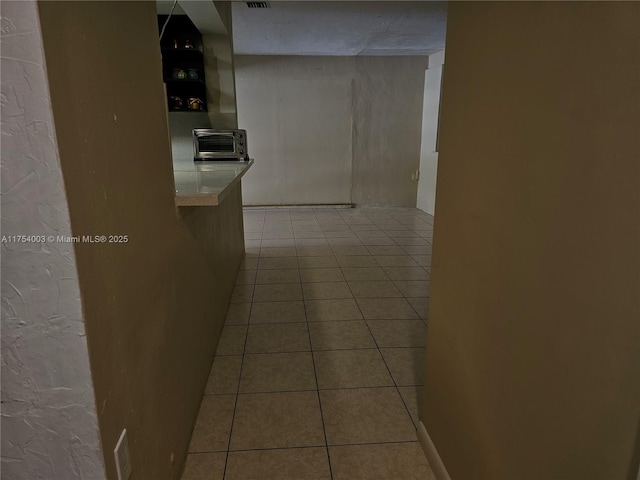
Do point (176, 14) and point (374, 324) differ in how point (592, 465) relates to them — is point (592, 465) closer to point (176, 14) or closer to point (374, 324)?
point (374, 324)

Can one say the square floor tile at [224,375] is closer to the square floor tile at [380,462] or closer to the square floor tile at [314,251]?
the square floor tile at [380,462]

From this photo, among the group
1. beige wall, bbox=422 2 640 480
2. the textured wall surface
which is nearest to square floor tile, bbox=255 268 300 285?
beige wall, bbox=422 2 640 480

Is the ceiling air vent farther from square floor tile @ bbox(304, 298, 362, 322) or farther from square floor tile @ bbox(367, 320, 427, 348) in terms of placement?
square floor tile @ bbox(367, 320, 427, 348)

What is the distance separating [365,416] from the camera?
1.85 m

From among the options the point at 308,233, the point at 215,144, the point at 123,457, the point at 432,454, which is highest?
the point at 215,144

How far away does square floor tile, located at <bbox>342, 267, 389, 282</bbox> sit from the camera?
11.7ft

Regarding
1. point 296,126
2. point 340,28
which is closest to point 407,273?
point 340,28

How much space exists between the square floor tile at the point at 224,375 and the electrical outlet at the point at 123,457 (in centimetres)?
102

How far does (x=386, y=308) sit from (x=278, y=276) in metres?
1.08

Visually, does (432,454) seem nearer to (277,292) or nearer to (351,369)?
(351,369)

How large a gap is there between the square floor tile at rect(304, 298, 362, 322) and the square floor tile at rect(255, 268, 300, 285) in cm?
50

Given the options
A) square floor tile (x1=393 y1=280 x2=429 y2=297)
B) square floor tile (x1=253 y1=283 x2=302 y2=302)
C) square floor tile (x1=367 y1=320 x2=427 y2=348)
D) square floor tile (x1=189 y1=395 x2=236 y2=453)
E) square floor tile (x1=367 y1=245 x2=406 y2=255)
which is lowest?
square floor tile (x1=367 y1=245 x2=406 y2=255)

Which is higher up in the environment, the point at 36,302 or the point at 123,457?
the point at 36,302

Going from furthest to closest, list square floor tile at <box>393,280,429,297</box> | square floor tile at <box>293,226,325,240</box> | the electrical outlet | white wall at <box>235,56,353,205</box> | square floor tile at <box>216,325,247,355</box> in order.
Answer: white wall at <box>235,56,353,205</box> → square floor tile at <box>293,226,325,240</box> → square floor tile at <box>393,280,429,297</box> → square floor tile at <box>216,325,247,355</box> → the electrical outlet
